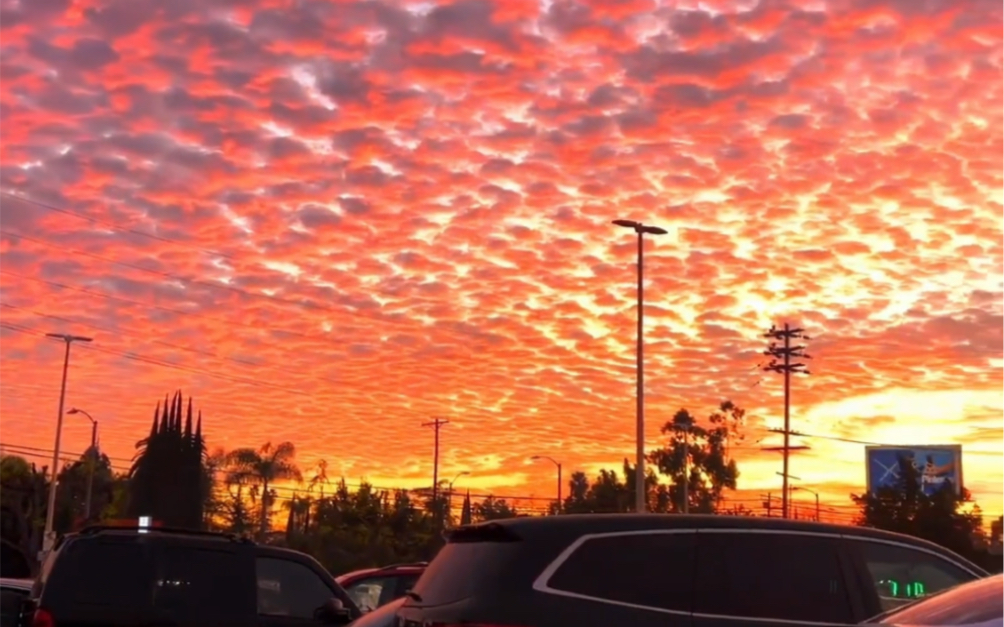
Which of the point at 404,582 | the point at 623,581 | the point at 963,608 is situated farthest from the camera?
the point at 404,582

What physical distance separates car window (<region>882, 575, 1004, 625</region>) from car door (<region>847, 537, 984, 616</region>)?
3.78 ft

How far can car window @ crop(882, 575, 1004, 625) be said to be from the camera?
6.32m

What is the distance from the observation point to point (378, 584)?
47.5ft

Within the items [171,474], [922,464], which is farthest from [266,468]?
[922,464]

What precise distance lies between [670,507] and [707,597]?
6206 cm

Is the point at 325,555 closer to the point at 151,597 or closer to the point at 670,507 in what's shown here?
the point at 670,507

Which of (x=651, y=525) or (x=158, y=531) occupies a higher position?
(x=651, y=525)

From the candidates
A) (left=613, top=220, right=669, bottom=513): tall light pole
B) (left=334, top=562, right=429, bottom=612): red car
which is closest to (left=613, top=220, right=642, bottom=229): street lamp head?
(left=613, top=220, right=669, bottom=513): tall light pole

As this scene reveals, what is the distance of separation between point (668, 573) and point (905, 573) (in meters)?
1.68

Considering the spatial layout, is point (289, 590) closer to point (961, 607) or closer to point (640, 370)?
point (961, 607)

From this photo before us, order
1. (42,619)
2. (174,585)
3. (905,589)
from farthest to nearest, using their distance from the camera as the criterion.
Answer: (174,585) → (42,619) → (905,589)

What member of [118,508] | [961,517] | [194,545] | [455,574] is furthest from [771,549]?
[118,508]

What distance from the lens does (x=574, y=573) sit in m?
7.43

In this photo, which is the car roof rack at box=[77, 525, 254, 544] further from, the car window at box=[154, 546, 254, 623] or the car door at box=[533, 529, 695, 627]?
the car door at box=[533, 529, 695, 627]
